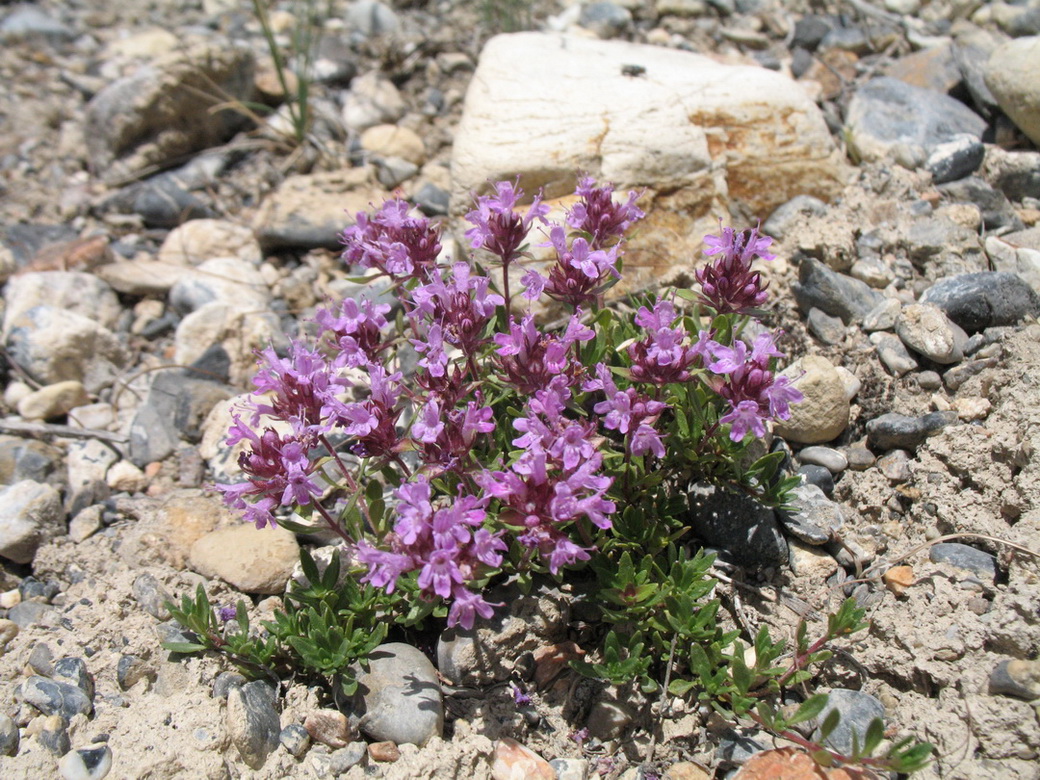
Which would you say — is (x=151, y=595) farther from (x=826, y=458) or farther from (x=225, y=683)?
(x=826, y=458)

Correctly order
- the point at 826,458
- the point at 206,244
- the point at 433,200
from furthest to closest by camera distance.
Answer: the point at 206,244
the point at 433,200
the point at 826,458

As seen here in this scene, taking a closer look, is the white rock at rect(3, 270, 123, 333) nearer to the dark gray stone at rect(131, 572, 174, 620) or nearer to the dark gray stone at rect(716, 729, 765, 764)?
the dark gray stone at rect(131, 572, 174, 620)

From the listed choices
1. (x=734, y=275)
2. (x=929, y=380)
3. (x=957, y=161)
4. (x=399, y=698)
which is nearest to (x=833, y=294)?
(x=929, y=380)

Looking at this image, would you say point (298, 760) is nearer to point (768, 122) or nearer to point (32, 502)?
point (32, 502)

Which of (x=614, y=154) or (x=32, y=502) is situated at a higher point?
(x=614, y=154)

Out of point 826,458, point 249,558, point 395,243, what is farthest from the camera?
point 826,458

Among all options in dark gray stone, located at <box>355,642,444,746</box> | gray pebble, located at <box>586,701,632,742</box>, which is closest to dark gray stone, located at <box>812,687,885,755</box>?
gray pebble, located at <box>586,701,632,742</box>

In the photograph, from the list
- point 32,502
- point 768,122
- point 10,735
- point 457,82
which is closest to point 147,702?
point 10,735
